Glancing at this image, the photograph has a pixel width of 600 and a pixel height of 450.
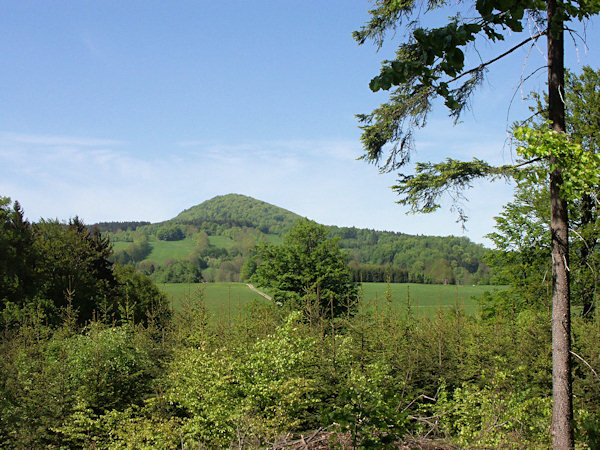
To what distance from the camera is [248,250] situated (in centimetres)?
2816

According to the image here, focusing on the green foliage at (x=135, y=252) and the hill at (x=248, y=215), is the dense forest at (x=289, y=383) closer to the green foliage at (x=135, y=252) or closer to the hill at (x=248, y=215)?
the green foliage at (x=135, y=252)

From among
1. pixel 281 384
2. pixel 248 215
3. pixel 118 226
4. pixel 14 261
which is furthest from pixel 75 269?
pixel 248 215

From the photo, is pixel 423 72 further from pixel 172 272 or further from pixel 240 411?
pixel 172 272

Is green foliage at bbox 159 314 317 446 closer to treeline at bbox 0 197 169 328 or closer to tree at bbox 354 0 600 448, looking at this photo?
tree at bbox 354 0 600 448

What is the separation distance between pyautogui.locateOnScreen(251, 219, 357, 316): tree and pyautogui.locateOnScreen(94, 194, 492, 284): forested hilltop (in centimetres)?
127

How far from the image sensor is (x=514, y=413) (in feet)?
22.1

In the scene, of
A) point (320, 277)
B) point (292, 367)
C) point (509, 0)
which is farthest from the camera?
point (320, 277)

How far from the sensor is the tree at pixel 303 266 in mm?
27562

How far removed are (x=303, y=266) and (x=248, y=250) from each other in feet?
11.2

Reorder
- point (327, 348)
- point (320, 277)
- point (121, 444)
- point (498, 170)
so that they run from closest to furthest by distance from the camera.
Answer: point (498, 170) → point (121, 444) → point (327, 348) → point (320, 277)

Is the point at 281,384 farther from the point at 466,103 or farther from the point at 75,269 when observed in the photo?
the point at 75,269

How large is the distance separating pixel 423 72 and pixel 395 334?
866cm

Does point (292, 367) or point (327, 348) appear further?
point (327, 348)

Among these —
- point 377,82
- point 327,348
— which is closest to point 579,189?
point 377,82
